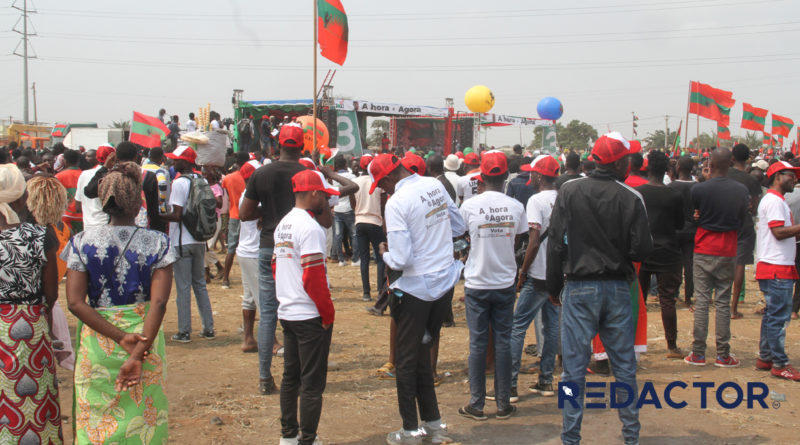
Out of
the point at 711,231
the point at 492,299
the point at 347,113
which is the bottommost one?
the point at 492,299

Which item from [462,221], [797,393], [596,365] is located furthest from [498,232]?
[797,393]

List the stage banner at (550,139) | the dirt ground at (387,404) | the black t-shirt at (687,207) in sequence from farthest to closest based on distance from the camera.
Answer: the stage banner at (550,139)
the black t-shirt at (687,207)
the dirt ground at (387,404)

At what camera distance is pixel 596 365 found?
652 centimetres

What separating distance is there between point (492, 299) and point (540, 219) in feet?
3.52

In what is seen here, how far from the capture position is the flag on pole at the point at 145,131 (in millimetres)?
11383

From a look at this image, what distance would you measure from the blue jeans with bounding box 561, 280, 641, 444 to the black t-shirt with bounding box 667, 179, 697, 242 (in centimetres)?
383

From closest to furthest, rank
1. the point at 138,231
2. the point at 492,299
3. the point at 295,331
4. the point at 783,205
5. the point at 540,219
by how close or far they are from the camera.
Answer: the point at 138,231 → the point at 295,331 → the point at 492,299 → the point at 540,219 → the point at 783,205

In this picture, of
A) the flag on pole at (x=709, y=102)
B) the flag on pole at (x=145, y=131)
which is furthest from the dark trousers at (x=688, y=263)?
the flag on pole at (x=709, y=102)

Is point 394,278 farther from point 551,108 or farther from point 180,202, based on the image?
point 551,108

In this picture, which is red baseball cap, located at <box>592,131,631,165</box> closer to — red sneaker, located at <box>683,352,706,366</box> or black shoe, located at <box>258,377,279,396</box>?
black shoe, located at <box>258,377,279,396</box>

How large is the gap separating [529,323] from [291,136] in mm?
2697

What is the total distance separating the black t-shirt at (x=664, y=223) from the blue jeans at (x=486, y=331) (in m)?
2.77

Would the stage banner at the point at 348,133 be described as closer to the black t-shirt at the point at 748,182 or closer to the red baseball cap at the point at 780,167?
the black t-shirt at the point at 748,182

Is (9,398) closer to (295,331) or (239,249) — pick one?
(295,331)
